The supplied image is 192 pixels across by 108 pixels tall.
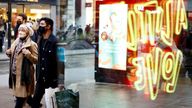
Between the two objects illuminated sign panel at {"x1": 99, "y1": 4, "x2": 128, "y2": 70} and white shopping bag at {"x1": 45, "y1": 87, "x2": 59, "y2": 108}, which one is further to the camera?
illuminated sign panel at {"x1": 99, "y1": 4, "x2": 128, "y2": 70}

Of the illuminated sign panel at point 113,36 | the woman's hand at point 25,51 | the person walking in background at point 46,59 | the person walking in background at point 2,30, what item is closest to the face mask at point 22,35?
the woman's hand at point 25,51

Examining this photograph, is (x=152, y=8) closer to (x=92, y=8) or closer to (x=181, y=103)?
(x=181, y=103)

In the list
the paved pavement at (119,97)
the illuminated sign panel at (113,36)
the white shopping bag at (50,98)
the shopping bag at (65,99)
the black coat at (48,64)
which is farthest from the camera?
the illuminated sign panel at (113,36)

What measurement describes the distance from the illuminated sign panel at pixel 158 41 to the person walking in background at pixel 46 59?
4.53 feet

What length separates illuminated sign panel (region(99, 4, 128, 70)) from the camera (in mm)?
8422

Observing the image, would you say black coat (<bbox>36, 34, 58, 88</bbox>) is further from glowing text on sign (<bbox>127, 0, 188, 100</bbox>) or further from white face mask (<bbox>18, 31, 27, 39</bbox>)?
glowing text on sign (<bbox>127, 0, 188, 100</bbox>)

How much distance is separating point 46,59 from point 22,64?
598 mm

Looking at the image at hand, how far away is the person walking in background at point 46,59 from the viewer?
21.8 feet

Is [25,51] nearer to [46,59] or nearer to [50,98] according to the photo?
[46,59]

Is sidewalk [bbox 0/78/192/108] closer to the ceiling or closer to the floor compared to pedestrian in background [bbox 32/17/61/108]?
closer to the floor

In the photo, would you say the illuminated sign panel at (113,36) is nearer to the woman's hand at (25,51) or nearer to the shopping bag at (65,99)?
the woman's hand at (25,51)

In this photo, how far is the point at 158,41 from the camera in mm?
6680

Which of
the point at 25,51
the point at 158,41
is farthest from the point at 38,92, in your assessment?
the point at 158,41

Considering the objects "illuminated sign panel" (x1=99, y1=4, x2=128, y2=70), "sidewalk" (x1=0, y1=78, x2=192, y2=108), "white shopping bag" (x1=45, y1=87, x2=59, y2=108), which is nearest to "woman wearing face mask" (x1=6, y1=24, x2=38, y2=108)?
"white shopping bag" (x1=45, y1=87, x2=59, y2=108)
